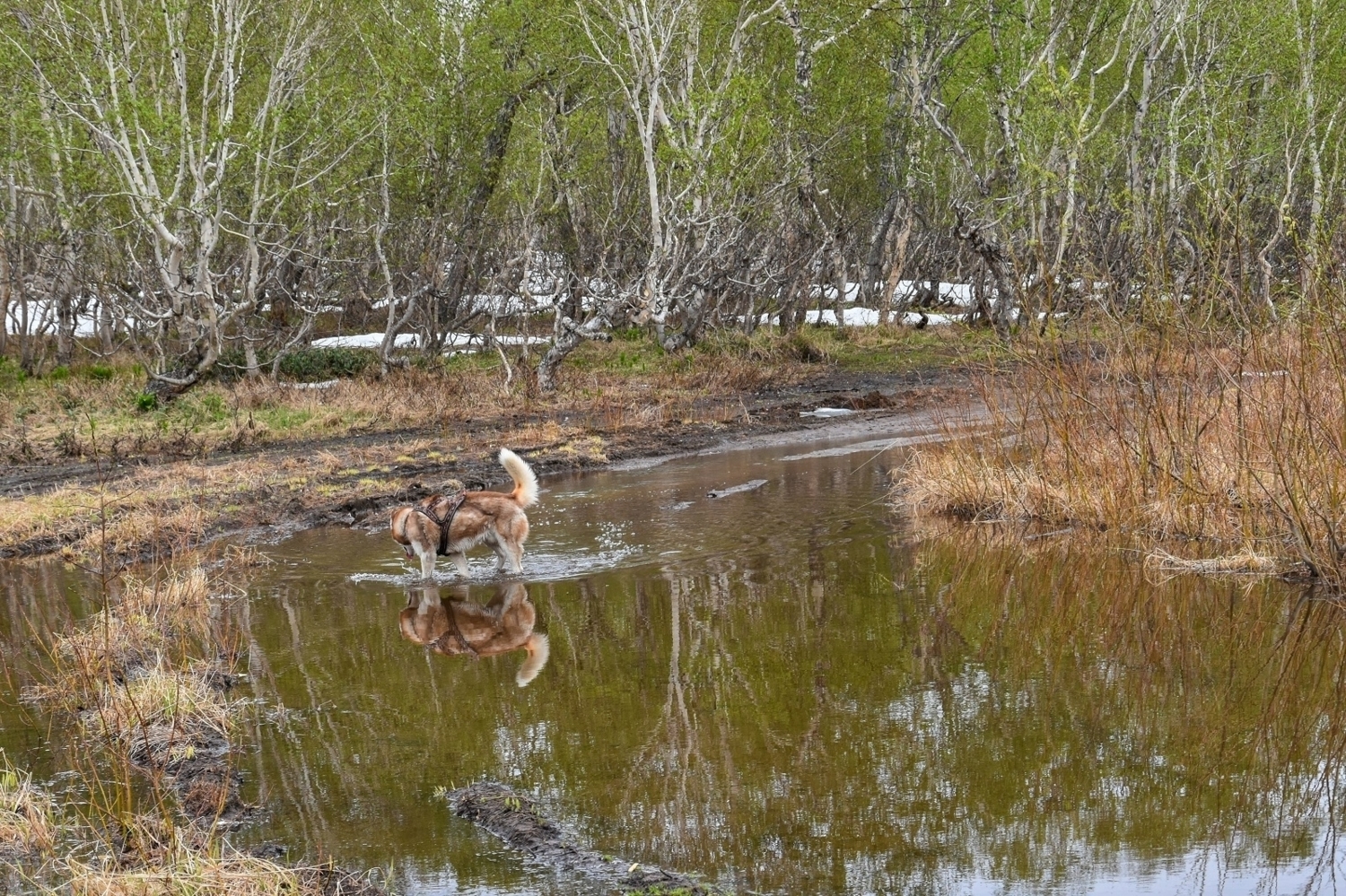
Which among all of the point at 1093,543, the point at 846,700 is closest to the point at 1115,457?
the point at 1093,543

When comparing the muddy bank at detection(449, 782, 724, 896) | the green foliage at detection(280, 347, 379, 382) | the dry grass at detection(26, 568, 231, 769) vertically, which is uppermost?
the green foliage at detection(280, 347, 379, 382)

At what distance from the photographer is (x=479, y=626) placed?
1013 cm

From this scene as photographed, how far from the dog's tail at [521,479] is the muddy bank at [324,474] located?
2.90 m

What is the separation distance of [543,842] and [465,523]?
591 cm

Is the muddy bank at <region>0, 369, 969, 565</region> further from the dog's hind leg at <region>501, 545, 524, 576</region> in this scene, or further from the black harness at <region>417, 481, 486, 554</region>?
the dog's hind leg at <region>501, 545, 524, 576</region>

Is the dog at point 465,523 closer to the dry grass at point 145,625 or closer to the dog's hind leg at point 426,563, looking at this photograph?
the dog's hind leg at point 426,563

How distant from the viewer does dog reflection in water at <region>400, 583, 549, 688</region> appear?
9320mm

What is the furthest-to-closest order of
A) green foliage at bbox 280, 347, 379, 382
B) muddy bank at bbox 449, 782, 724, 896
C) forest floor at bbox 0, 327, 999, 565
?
green foliage at bbox 280, 347, 379, 382, forest floor at bbox 0, 327, 999, 565, muddy bank at bbox 449, 782, 724, 896

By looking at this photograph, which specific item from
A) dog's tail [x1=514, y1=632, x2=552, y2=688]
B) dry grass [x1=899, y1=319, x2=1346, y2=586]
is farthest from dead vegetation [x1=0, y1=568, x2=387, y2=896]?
dry grass [x1=899, y1=319, x2=1346, y2=586]

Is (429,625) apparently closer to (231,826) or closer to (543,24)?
(231,826)

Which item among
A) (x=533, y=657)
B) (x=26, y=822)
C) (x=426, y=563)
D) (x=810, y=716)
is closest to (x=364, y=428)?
(x=426, y=563)

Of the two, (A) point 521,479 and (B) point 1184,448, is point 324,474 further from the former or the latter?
(B) point 1184,448

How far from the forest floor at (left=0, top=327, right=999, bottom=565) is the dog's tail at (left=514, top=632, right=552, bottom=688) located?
3679 mm

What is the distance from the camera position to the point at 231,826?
243 inches
